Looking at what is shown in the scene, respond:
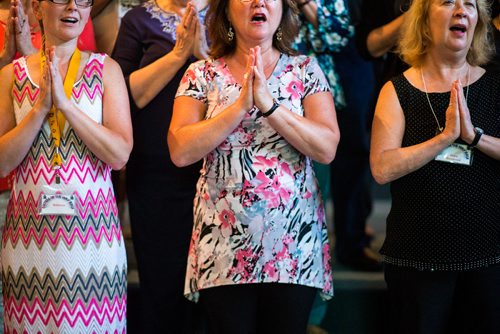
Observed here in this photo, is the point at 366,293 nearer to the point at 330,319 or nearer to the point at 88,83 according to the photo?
the point at 330,319

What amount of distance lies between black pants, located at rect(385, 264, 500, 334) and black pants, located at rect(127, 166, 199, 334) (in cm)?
88

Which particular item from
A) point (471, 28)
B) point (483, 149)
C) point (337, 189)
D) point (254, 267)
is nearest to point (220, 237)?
point (254, 267)

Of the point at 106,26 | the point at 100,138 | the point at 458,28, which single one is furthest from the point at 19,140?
the point at 458,28

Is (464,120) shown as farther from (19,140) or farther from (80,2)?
(19,140)

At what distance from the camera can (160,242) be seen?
11.4 feet

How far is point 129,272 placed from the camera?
4051mm

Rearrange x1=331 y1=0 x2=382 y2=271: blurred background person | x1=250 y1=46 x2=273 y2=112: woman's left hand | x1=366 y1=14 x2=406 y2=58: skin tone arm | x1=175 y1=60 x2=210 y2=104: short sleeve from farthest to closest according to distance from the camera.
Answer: x1=331 y1=0 x2=382 y2=271: blurred background person < x1=366 y1=14 x2=406 y2=58: skin tone arm < x1=175 y1=60 x2=210 y2=104: short sleeve < x1=250 y1=46 x2=273 y2=112: woman's left hand

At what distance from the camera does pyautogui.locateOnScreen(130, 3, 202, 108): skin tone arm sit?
3.25 meters

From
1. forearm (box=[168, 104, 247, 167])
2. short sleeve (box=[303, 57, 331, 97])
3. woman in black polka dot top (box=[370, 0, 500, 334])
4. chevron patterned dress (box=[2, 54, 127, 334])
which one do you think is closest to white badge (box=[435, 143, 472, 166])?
woman in black polka dot top (box=[370, 0, 500, 334])

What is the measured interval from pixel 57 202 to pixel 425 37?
4.56 feet

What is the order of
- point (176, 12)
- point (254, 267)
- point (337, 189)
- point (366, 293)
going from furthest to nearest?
point (337, 189) < point (366, 293) < point (176, 12) < point (254, 267)

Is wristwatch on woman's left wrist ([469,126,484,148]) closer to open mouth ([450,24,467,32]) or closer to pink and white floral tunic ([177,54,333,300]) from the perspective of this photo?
open mouth ([450,24,467,32])

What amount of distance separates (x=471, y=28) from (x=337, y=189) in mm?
1446

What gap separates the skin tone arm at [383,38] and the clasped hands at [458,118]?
997mm
